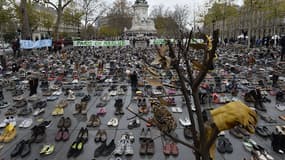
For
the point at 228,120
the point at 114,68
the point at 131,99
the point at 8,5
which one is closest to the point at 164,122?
the point at 228,120

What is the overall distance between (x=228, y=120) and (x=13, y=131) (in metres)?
6.55

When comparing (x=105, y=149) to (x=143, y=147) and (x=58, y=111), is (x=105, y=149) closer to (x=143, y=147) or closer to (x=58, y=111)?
(x=143, y=147)

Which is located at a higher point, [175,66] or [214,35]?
[214,35]

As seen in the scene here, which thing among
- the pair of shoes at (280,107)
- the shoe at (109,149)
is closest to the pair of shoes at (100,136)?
the shoe at (109,149)

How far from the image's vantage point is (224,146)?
578 cm

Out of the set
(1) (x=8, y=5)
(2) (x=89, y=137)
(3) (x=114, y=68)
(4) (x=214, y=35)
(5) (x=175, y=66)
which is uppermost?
(1) (x=8, y=5)

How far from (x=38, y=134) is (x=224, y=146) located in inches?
177

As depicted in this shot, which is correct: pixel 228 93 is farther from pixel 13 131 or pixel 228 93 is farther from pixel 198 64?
pixel 198 64

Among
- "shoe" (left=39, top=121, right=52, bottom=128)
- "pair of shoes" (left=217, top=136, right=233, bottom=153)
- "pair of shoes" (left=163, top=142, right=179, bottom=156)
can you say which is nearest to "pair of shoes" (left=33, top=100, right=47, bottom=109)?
"shoe" (left=39, top=121, right=52, bottom=128)

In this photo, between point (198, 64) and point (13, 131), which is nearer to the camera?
point (198, 64)

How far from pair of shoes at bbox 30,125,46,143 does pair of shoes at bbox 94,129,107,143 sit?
134 centimetres

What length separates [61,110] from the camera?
28.3 feet

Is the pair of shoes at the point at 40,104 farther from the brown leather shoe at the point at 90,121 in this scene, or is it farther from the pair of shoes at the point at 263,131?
the pair of shoes at the point at 263,131

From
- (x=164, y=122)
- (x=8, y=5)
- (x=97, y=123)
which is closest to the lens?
(x=164, y=122)
